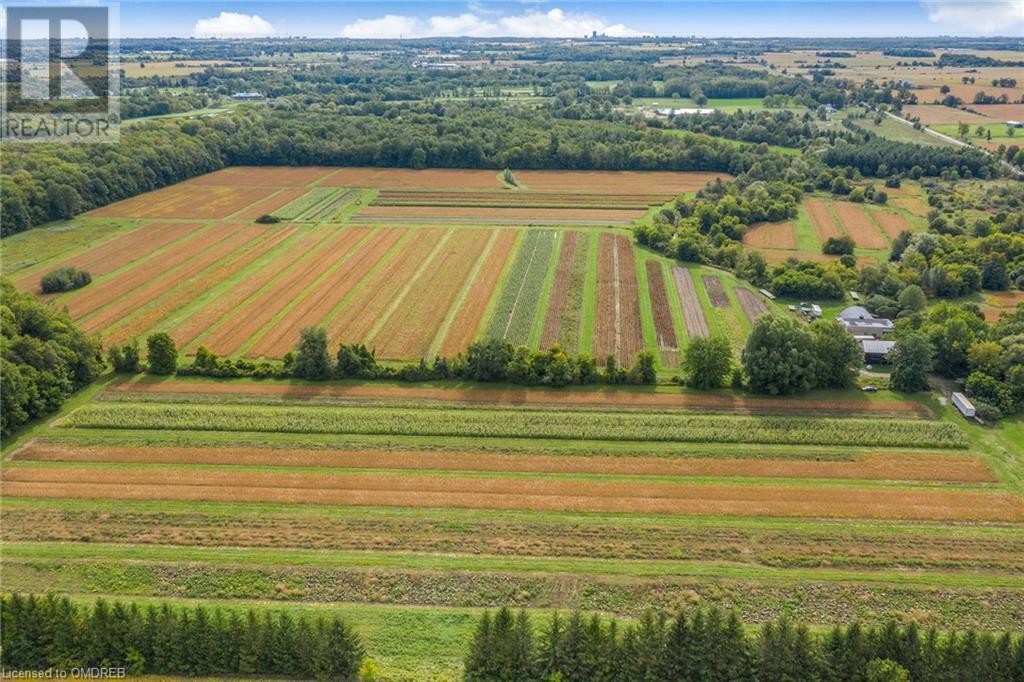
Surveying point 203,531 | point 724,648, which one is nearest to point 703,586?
point 724,648

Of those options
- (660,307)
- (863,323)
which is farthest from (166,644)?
(863,323)

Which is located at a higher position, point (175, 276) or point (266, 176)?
point (266, 176)

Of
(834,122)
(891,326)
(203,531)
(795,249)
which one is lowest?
(203,531)

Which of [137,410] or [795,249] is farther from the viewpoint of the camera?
[795,249]

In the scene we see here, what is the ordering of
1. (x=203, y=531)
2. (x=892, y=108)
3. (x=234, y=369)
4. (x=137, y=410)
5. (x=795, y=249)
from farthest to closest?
(x=892, y=108) < (x=795, y=249) < (x=234, y=369) < (x=137, y=410) < (x=203, y=531)

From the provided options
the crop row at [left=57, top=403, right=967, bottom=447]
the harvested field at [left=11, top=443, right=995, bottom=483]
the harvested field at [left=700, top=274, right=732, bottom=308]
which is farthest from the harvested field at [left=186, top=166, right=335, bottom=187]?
the harvested field at [left=11, top=443, right=995, bottom=483]

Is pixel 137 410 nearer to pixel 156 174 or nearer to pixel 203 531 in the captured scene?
pixel 203 531

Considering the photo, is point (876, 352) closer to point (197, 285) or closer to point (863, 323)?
point (863, 323)
